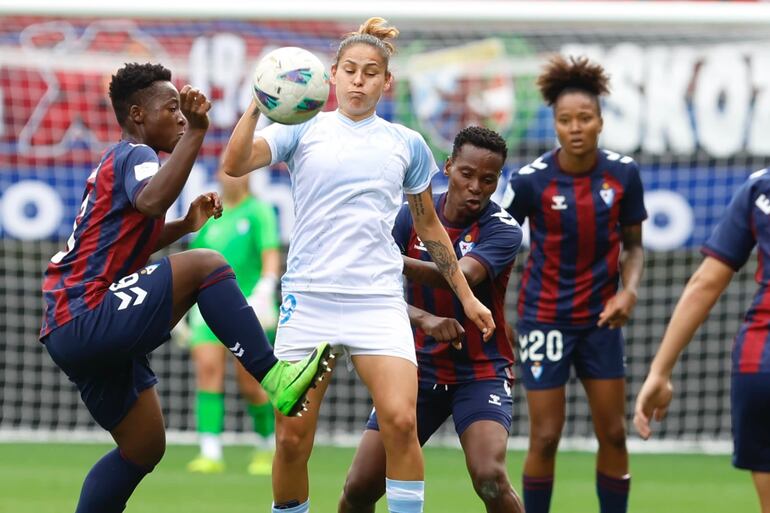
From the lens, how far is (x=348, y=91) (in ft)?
18.2

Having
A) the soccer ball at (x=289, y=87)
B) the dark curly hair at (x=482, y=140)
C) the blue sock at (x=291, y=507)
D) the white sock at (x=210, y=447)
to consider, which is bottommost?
the white sock at (x=210, y=447)

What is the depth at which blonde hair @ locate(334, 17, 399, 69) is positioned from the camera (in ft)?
18.2

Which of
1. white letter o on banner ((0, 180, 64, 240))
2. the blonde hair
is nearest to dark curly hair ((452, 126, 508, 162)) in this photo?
the blonde hair

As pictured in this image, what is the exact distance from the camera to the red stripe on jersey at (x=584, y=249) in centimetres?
707

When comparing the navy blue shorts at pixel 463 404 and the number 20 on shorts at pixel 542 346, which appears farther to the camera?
the number 20 on shorts at pixel 542 346

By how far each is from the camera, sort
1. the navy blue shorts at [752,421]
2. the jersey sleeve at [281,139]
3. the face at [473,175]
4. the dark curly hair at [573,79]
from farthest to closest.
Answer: the dark curly hair at [573,79]
the face at [473,175]
the jersey sleeve at [281,139]
the navy blue shorts at [752,421]

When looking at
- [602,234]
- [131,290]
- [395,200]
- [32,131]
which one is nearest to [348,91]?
[395,200]

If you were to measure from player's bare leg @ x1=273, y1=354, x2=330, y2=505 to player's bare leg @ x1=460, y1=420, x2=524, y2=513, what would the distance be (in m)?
0.67

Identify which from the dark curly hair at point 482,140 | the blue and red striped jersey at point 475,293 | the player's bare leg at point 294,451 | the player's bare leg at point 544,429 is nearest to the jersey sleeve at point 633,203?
the player's bare leg at point 544,429

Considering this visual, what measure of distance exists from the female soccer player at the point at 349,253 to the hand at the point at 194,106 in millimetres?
350

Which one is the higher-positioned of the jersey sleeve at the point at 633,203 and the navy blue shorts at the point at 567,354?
the jersey sleeve at the point at 633,203

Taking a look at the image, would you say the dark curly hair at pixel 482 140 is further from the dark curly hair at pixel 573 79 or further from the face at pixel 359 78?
the dark curly hair at pixel 573 79

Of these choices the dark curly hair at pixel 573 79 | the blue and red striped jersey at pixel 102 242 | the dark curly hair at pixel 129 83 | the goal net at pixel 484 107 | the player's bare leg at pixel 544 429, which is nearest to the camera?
the blue and red striped jersey at pixel 102 242

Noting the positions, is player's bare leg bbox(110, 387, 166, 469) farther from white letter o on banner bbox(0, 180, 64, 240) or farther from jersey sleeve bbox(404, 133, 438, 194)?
white letter o on banner bbox(0, 180, 64, 240)
